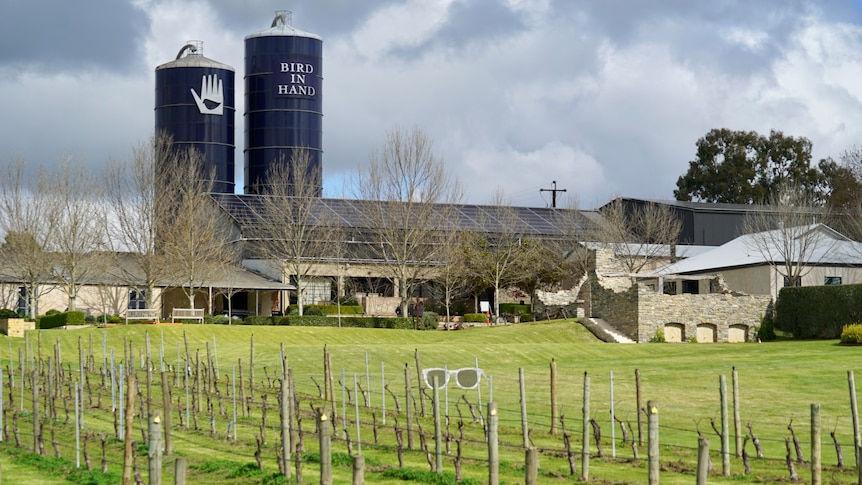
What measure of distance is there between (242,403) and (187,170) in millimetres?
44979

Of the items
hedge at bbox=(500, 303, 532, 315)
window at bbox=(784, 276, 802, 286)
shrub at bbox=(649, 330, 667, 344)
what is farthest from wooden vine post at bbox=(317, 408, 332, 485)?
hedge at bbox=(500, 303, 532, 315)

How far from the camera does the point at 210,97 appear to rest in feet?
324

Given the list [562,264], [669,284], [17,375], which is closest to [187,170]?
[562,264]

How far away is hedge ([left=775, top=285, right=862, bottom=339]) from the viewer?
47719 mm

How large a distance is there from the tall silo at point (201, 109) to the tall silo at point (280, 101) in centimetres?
191

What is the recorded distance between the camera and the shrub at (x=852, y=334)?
43.7m

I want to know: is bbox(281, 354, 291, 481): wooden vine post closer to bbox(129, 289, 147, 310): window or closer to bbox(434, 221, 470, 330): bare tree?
bbox(434, 221, 470, 330): bare tree

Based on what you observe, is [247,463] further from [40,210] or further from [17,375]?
[40,210]

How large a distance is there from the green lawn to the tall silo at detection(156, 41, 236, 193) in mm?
49521

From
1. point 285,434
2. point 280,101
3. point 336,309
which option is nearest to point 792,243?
point 336,309

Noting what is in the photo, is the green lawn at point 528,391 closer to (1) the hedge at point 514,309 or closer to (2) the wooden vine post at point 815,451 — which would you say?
(2) the wooden vine post at point 815,451

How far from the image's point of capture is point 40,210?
55625 millimetres

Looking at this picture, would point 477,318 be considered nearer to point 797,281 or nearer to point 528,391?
point 797,281

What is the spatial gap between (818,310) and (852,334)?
5652 millimetres
